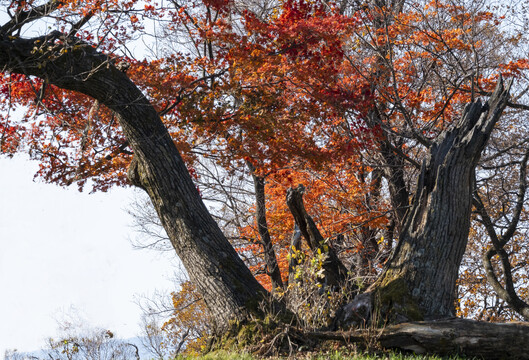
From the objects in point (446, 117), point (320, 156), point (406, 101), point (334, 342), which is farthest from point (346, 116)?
point (334, 342)

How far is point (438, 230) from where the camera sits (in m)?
7.39

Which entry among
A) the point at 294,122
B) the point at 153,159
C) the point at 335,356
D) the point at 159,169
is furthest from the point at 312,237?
the point at 294,122

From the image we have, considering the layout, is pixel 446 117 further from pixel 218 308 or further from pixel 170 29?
pixel 218 308

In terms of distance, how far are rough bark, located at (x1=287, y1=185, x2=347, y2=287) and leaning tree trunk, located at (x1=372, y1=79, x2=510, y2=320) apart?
0.74 m

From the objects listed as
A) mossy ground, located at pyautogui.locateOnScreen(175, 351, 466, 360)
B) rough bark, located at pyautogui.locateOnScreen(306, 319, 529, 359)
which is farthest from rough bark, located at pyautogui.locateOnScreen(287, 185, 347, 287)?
mossy ground, located at pyautogui.locateOnScreen(175, 351, 466, 360)

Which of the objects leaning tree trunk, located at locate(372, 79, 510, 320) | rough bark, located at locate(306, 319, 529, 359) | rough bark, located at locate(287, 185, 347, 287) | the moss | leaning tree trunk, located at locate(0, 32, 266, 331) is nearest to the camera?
rough bark, located at locate(306, 319, 529, 359)

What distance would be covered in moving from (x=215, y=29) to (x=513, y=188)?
33.9 feet

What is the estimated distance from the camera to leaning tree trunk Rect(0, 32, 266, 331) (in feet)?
22.7

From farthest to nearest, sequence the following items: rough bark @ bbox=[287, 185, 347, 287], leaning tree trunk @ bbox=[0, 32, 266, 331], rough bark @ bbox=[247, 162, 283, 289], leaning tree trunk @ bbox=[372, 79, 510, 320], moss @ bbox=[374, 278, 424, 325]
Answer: rough bark @ bbox=[247, 162, 283, 289] → rough bark @ bbox=[287, 185, 347, 287] → leaning tree trunk @ bbox=[372, 79, 510, 320] → leaning tree trunk @ bbox=[0, 32, 266, 331] → moss @ bbox=[374, 278, 424, 325]

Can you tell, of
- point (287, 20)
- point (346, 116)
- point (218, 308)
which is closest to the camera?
point (218, 308)

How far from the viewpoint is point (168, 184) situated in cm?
725

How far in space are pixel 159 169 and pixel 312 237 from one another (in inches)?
106

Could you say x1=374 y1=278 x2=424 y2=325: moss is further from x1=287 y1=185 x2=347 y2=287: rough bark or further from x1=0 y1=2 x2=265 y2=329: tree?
x1=0 y1=2 x2=265 y2=329: tree

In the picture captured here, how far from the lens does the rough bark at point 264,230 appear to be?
14.0 metres
